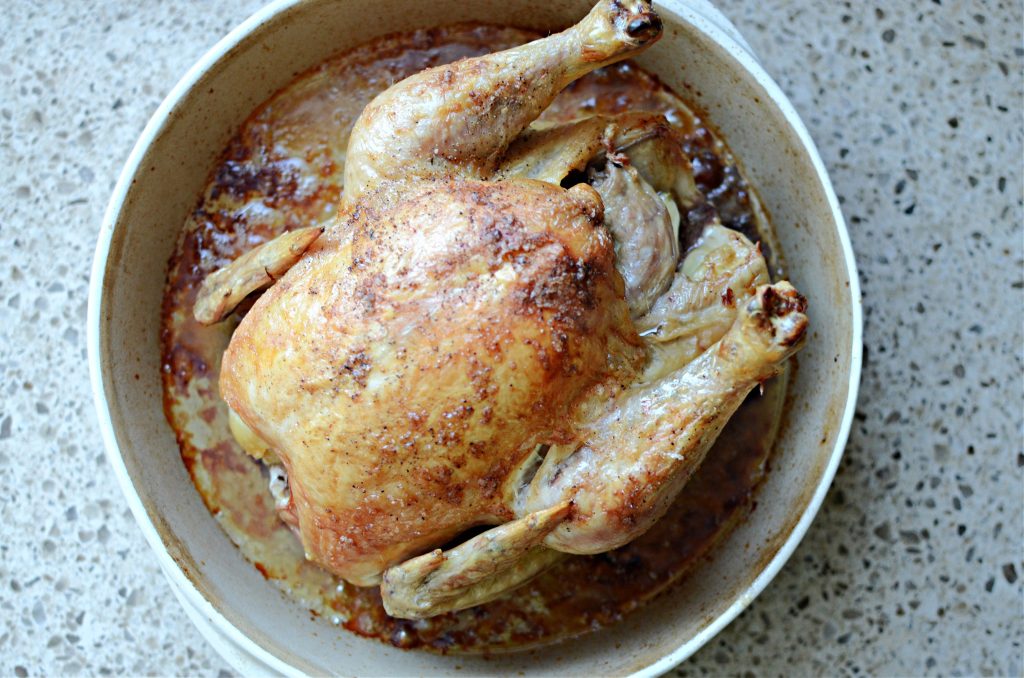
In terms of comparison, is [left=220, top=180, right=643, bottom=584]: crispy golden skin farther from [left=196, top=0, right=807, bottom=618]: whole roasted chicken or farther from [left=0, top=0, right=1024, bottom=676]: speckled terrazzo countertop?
[left=0, top=0, right=1024, bottom=676]: speckled terrazzo countertop

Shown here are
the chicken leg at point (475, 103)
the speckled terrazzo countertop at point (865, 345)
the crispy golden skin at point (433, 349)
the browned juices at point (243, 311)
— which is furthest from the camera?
the speckled terrazzo countertop at point (865, 345)

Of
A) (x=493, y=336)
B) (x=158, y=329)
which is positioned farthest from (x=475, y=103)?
(x=158, y=329)

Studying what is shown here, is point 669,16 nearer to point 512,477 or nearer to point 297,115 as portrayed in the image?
point 297,115

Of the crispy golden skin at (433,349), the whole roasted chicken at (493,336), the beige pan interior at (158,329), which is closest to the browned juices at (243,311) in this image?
the beige pan interior at (158,329)

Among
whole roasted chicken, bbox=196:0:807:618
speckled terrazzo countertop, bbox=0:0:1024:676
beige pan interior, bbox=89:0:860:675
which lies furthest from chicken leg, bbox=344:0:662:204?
speckled terrazzo countertop, bbox=0:0:1024:676

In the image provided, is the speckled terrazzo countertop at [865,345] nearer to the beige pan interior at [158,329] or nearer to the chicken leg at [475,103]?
the beige pan interior at [158,329]

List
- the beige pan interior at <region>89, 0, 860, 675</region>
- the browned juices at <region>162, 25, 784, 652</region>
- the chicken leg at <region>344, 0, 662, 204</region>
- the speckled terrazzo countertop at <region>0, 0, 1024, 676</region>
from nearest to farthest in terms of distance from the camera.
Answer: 1. the chicken leg at <region>344, 0, 662, 204</region>
2. the beige pan interior at <region>89, 0, 860, 675</region>
3. the browned juices at <region>162, 25, 784, 652</region>
4. the speckled terrazzo countertop at <region>0, 0, 1024, 676</region>

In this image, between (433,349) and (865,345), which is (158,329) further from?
(865,345)

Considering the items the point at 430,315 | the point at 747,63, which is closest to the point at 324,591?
the point at 430,315
